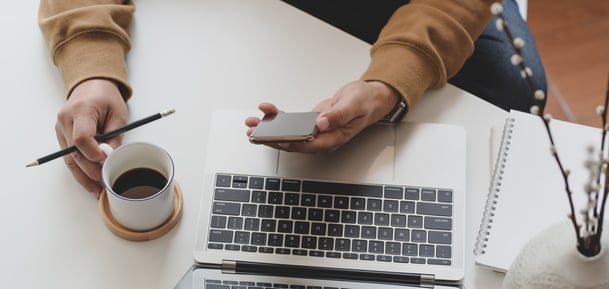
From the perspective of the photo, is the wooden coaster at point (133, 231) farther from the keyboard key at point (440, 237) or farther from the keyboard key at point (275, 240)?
the keyboard key at point (440, 237)

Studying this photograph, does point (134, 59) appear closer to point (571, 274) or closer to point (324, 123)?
point (324, 123)

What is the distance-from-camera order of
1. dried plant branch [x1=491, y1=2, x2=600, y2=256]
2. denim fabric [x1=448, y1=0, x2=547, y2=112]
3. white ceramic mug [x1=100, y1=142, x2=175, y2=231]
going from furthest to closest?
denim fabric [x1=448, y1=0, x2=547, y2=112] → white ceramic mug [x1=100, y1=142, x2=175, y2=231] → dried plant branch [x1=491, y1=2, x2=600, y2=256]

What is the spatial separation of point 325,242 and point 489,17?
0.39 m

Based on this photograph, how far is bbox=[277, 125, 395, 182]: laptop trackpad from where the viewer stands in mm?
879

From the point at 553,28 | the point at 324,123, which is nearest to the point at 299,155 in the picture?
the point at 324,123

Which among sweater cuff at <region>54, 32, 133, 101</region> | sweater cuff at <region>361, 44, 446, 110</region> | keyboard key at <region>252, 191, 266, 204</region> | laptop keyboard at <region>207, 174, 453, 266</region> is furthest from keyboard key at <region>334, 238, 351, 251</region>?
sweater cuff at <region>54, 32, 133, 101</region>

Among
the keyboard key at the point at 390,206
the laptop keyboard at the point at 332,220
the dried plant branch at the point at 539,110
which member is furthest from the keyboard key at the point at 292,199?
the dried plant branch at the point at 539,110

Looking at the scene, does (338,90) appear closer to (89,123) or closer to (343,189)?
(343,189)

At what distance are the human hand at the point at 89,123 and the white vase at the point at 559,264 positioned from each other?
0.49 meters

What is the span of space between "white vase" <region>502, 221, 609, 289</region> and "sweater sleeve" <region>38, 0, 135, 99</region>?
21.4 inches

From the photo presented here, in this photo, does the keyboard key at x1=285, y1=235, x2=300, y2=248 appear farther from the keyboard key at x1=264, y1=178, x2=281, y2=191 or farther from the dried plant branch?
the dried plant branch

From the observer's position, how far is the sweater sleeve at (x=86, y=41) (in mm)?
929

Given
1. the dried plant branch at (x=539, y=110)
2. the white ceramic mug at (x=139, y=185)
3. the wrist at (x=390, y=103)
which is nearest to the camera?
the dried plant branch at (x=539, y=110)

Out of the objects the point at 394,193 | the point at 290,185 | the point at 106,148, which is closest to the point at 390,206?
the point at 394,193
